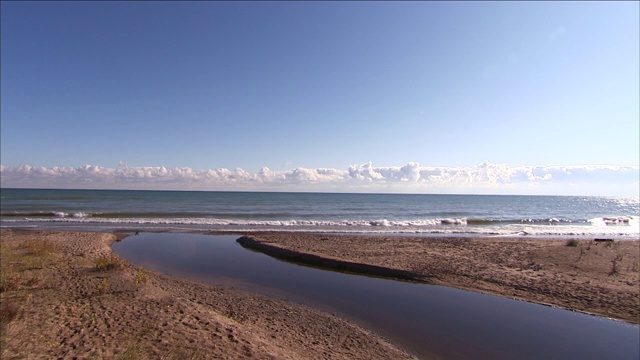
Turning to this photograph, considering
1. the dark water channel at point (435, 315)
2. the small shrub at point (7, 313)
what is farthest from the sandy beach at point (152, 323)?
the dark water channel at point (435, 315)

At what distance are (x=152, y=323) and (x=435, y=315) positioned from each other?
793 centimetres

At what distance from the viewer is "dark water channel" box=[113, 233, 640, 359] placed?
8.23 metres

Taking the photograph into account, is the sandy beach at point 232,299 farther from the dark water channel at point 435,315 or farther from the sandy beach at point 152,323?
the dark water channel at point 435,315

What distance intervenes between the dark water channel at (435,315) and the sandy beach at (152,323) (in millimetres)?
1032

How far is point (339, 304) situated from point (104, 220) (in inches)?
1269

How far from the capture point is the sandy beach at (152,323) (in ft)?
21.4

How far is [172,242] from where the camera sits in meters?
22.1

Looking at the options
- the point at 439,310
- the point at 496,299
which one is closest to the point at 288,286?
the point at 439,310

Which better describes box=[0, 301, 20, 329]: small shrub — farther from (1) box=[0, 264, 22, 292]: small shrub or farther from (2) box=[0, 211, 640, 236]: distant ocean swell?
(2) box=[0, 211, 640, 236]: distant ocean swell

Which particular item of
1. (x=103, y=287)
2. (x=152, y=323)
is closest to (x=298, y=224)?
(x=103, y=287)

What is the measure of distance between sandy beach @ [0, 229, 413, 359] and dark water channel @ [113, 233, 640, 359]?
1.03 meters

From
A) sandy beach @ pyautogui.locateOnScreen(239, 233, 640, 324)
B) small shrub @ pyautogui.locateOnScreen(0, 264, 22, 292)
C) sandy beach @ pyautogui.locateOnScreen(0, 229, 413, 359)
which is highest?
small shrub @ pyautogui.locateOnScreen(0, 264, 22, 292)

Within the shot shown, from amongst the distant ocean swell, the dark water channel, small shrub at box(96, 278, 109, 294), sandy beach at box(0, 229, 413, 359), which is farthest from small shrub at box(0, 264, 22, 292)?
the distant ocean swell

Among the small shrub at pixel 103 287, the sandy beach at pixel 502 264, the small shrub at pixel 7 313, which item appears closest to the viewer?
the small shrub at pixel 7 313
